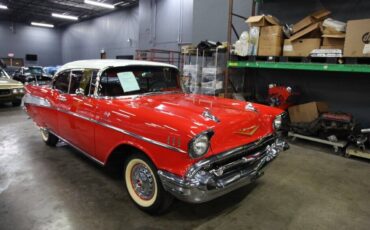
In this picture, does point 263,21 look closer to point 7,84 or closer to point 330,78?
point 330,78

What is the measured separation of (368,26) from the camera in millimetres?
4066

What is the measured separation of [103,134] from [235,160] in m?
1.45

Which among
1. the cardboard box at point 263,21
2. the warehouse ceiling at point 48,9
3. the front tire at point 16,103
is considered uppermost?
the warehouse ceiling at point 48,9

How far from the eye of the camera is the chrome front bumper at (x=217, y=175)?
207 cm

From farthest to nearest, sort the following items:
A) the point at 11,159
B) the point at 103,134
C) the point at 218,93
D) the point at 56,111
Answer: the point at 218,93, the point at 11,159, the point at 56,111, the point at 103,134

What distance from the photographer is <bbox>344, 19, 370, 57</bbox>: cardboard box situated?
4.07 meters

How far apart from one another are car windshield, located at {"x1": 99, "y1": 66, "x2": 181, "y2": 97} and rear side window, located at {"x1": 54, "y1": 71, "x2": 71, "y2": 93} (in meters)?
0.95

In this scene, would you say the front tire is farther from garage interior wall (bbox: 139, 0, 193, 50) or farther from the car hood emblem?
the car hood emblem

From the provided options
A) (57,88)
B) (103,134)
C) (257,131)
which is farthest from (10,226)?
(257,131)

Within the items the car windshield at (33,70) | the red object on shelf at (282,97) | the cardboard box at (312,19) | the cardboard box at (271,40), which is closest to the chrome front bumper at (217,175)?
the cardboard box at (271,40)

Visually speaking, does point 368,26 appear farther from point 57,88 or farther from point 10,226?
point 10,226

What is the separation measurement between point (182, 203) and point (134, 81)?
1.54m

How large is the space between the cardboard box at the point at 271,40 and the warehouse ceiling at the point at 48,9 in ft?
38.7

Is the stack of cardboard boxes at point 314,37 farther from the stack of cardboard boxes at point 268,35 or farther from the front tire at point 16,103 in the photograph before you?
the front tire at point 16,103
